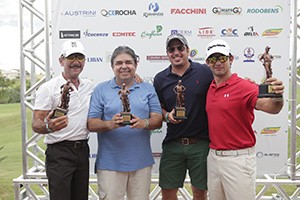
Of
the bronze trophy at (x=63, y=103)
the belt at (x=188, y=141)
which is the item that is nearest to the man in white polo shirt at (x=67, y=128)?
the bronze trophy at (x=63, y=103)

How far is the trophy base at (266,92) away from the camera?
95.5 inches

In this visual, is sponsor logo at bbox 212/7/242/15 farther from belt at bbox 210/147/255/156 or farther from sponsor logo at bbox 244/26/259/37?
belt at bbox 210/147/255/156

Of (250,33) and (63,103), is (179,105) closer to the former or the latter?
(63,103)

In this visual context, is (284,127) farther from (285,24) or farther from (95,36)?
(95,36)

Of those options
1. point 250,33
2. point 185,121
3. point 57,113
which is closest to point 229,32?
point 250,33

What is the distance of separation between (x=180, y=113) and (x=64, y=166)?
1.04 m

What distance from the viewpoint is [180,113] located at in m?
2.84

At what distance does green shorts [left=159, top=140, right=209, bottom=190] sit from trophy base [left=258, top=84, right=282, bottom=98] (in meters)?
0.78

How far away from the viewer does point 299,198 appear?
14.8 feet

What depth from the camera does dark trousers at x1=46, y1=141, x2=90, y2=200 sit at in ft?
9.36

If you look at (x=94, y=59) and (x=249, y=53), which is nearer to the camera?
(x=249, y=53)

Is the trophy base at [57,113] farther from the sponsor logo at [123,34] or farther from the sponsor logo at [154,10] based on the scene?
the sponsor logo at [154,10]

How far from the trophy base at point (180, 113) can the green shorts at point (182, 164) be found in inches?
13.9

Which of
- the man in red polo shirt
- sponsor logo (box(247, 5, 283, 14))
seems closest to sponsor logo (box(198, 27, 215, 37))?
sponsor logo (box(247, 5, 283, 14))
